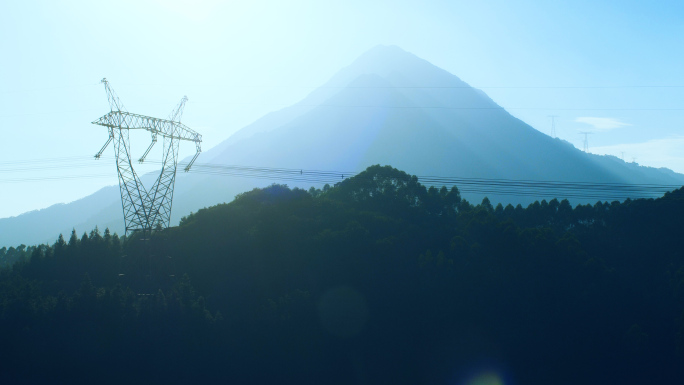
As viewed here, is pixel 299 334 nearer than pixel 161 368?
No

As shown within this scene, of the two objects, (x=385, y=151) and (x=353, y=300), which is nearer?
(x=353, y=300)

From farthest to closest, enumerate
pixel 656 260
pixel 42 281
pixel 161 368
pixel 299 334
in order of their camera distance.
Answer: pixel 656 260
pixel 42 281
pixel 299 334
pixel 161 368

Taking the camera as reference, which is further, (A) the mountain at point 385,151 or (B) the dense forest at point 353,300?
(A) the mountain at point 385,151

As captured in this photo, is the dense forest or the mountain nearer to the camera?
the dense forest

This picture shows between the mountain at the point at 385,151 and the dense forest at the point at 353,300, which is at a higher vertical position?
the mountain at the point at 385,151

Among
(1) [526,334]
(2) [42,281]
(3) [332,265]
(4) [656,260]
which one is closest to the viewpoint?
(1) [526,334]

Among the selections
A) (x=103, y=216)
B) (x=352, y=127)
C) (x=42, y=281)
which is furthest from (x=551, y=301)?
(x=103, y=216)

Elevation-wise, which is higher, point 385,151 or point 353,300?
point 385,151

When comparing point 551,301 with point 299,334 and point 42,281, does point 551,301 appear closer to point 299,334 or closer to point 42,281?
point 299,334
